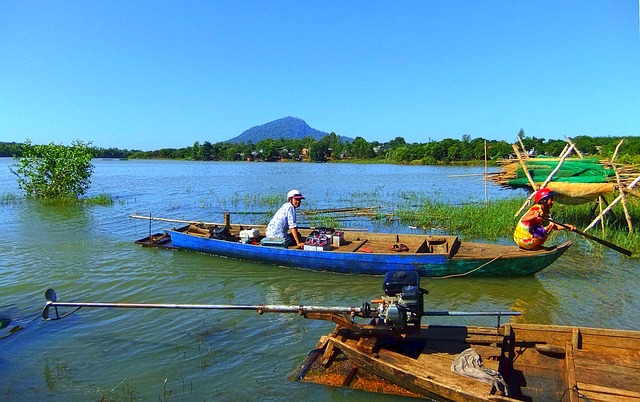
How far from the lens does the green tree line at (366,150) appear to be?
68.1 m

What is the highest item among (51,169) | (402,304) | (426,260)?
(51,169)

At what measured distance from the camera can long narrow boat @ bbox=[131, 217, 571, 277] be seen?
931 centimetres

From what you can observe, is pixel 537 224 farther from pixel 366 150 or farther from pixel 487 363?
pixel 366 150

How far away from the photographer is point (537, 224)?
9.05 metres

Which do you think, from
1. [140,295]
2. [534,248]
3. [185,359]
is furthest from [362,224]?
[185,359]

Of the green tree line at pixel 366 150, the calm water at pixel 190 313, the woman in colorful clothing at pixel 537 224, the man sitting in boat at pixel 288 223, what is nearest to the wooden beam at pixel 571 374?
the calm water at pixel 190 313

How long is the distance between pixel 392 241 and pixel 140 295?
5.74m

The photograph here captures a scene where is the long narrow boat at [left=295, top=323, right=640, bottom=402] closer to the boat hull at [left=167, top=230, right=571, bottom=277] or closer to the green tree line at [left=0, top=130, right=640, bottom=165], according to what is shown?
the boat hull at [left=167, top=230, right=571, bottom=277]

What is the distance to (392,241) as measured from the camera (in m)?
11.1

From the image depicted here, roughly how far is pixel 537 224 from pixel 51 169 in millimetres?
23024

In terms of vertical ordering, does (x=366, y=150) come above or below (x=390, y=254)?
above

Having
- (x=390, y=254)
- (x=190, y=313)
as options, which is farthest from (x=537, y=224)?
(x=190, y=313)

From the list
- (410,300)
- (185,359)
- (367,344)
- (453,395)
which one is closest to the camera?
(453,395)

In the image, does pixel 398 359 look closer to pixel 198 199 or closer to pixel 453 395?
pixel 453 395
